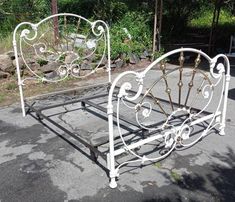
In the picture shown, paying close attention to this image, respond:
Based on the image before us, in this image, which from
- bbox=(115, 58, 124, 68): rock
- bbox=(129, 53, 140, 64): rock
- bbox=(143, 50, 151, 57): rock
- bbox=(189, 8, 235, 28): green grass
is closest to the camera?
bbox=(115, 58, 124, 68): rock

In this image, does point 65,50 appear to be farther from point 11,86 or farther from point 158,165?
point 158,165

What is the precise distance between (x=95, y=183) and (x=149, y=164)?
22.9 inches

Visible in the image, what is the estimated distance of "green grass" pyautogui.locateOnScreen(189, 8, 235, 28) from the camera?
11531 mm

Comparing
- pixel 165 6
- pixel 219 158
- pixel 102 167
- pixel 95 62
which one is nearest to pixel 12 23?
pixel 95 62

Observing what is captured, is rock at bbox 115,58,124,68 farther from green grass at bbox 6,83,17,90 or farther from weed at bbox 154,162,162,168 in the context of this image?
weed at bbox 154,162,162,168

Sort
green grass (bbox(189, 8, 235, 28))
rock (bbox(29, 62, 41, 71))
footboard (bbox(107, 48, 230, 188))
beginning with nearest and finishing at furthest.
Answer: footboard (bbox(107, 48, 230, 188)), rock (bbox(29, 62, 41, 71)), green grass (bbox(189, 8, 235, 28))

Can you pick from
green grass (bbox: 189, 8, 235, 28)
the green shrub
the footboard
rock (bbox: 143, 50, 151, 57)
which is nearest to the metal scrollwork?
the green shrub

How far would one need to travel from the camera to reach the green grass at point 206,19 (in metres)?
11.5

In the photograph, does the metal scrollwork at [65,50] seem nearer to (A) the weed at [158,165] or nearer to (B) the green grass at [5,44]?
(B) the green grass at [5,44]

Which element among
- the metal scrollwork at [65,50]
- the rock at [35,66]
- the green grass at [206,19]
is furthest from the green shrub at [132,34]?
the green grass at [206,19]

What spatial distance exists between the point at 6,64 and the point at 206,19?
847 cm

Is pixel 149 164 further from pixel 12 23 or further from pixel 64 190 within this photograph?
pixel 12 23

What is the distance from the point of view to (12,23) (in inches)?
295

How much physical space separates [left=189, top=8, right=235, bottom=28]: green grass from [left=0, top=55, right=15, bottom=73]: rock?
24.2 ft
